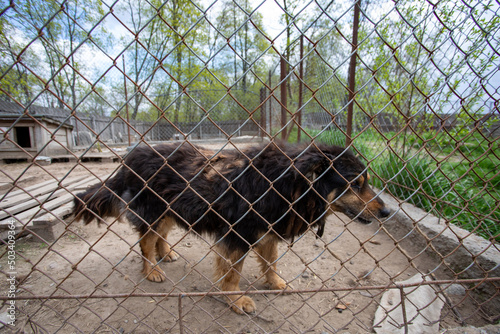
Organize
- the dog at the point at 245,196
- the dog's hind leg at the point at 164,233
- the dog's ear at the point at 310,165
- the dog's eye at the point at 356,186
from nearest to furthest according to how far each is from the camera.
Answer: the dog's ear at the point at 310,165 < the dog at the point at 245,196 < the dog's eye at the point at 356,186 < the dog's hind leg at the point at 164,233

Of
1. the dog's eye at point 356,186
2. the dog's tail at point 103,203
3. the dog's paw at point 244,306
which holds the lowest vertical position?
the dog's paw at point 244,306

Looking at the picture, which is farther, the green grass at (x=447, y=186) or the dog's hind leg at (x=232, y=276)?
the green grass at (x=447, y=186)

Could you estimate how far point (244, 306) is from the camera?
2.46m

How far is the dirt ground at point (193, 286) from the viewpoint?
194 cm

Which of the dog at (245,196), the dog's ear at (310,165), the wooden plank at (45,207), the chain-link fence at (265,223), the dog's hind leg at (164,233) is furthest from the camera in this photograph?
the wooden plank at (45,207)

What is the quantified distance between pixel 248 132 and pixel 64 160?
851cm

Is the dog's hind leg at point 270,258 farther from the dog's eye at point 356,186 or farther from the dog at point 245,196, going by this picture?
the dog's eye at point 356,186

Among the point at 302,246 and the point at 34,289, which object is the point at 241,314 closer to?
the point at 302,246

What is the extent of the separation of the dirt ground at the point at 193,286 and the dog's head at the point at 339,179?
275 mm

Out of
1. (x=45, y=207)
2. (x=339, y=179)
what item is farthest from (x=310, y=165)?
(x=45, y=207)


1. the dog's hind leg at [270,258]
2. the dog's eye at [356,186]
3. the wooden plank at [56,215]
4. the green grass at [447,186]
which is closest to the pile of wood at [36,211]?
the wooden plank at [56,215]

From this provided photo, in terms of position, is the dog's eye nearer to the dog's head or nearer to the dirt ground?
the dog's head

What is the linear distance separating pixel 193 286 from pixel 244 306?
23.9 inches

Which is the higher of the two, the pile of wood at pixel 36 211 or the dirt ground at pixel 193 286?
the pile of wood at pixel 36 211
